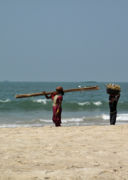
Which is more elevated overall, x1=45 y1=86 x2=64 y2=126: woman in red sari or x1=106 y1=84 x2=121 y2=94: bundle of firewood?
x1=106 y1=84 x2=121 y2=94: bundle of firewood

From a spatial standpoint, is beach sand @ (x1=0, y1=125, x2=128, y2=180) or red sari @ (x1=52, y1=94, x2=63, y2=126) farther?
red sari @ (x1=52, y1=94, x2=63, y2=126)

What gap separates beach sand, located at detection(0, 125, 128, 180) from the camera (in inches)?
200

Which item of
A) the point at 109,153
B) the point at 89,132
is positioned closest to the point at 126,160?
the point at 109,153

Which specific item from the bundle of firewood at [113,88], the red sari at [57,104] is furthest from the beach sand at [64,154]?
the bundle of firewood at [113,88]

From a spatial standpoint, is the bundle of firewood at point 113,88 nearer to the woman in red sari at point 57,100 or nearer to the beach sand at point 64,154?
the woman in red sari at point 57,100

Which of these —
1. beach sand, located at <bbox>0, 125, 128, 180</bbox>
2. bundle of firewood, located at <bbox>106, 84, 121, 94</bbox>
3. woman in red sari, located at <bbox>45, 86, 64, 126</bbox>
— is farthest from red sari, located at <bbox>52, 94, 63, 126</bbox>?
bundle of firewood, located at <bbox>106, 84, 121, 94</bbox>

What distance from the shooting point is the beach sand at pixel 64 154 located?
5.08 meters

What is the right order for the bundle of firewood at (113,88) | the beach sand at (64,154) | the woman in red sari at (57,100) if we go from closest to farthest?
the beach sand at (64,154)
the woman in red sari at (57,100)
the bundle of firewood at (113,88)

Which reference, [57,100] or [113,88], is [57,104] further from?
A: [113,88]

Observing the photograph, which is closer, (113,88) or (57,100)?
(57,100)

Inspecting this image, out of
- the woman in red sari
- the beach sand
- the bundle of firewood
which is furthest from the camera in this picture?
the bundle of firewood

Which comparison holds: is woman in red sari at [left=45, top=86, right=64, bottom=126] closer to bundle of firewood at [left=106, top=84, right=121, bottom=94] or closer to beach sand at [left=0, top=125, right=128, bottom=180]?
beach sand at [left=0, top=125, right=128, bottom=180]

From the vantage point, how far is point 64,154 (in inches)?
252

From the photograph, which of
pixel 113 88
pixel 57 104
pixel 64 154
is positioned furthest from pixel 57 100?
pixel 64 154
